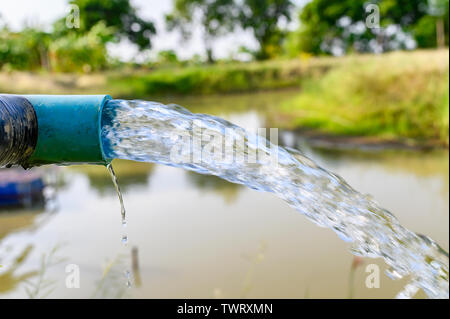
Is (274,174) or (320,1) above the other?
(320,1)

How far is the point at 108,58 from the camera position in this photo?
1845 centimetres

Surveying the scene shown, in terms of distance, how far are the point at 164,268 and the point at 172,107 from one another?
9.16ft

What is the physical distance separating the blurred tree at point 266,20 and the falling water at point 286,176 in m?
26.8

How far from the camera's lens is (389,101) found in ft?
30.3

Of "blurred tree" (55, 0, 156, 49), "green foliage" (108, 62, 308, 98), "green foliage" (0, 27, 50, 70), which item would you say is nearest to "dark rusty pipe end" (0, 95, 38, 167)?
"green foliage" (0, 27, 50, 70)

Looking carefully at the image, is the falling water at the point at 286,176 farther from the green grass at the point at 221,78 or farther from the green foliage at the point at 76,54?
the green grass at the point at 221,78

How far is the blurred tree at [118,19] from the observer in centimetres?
2310

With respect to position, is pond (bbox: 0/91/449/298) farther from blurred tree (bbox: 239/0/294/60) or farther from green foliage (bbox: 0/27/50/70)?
blurred tree (bbox: 239/0/294/60)

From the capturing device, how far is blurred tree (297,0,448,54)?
27.8 m

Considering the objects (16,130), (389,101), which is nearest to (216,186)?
(389,101)

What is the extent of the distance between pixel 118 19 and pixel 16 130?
85.5 ft
